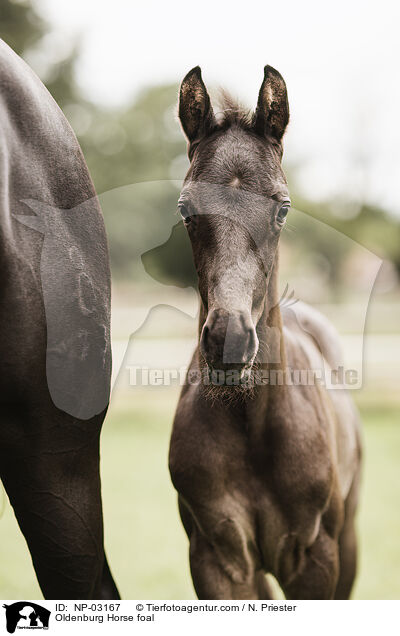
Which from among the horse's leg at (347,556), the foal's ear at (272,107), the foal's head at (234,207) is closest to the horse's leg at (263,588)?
the horse's leg at (347,556)

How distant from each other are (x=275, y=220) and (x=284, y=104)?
40 centimetres

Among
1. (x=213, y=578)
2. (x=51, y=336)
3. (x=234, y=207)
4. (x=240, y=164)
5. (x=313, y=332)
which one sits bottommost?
(x=213, y=578)

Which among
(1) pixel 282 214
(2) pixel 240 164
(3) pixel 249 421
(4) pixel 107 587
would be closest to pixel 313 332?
(3) pixel 249 421

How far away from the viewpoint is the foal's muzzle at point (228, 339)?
1.65 meters

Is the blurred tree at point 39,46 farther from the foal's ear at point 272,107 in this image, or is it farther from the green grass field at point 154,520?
the green grass field at point 154,520

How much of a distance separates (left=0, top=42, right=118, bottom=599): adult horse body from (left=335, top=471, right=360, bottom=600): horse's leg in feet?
5.50

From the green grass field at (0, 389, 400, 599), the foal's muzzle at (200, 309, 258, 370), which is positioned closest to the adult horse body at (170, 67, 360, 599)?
the foal's muzzle at (200, 309, 258, 370)

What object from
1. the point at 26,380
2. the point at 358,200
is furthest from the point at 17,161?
A: the point at 358,200

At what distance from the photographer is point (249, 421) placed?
2.15 meters

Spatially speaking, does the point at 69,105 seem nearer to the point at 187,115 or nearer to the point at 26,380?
the point at 187,115

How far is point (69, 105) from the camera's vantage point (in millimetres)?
6430

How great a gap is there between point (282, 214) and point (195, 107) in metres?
0.48
